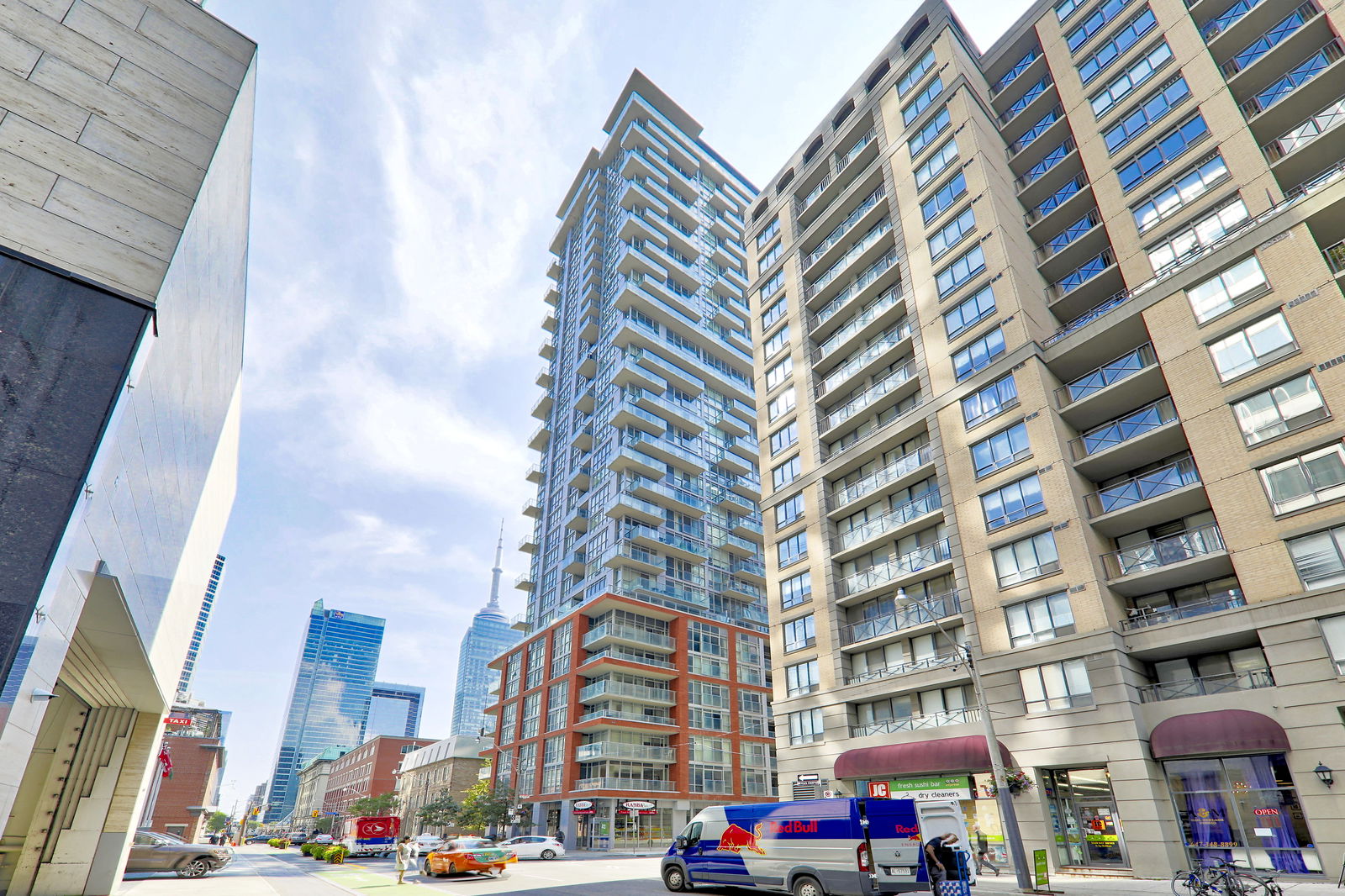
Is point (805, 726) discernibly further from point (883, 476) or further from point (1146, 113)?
point (1146, 113)

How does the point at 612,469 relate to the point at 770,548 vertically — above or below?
above

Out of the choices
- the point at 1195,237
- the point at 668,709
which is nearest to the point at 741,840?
the point at 1195,237

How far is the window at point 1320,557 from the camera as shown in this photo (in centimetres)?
2055

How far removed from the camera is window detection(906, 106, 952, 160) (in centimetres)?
3883

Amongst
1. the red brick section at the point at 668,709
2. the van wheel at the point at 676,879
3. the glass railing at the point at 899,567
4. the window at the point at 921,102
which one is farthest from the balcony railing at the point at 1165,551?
the red brick section at the point at 668,709

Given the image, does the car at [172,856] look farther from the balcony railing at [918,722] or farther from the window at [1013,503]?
the window at [1013,503]

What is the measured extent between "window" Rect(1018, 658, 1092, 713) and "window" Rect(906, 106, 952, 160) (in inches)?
1146

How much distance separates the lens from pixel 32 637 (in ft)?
24.6

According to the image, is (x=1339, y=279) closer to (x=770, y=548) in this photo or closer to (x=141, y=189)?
(x=770, y=548)

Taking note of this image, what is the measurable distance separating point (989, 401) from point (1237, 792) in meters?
16.8

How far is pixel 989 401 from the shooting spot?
3167 centimetres

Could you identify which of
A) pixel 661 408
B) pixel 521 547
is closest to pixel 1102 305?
pixel 661 408

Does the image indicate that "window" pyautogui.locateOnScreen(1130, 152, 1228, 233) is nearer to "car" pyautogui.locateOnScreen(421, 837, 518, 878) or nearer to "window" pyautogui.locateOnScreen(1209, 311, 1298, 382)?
"window" pyautogui.locateOnScreen(1209, 311, 1298, 382)

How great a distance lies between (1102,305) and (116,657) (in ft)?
122
